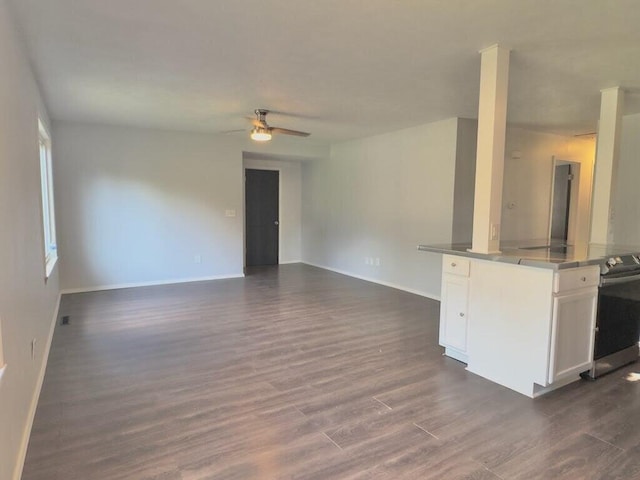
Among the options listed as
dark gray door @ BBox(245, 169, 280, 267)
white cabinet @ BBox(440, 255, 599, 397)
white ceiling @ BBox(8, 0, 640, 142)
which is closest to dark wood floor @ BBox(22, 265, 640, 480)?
white cabinet @ BBox(440, 255, 599, 397)

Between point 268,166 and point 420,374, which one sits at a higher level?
point 268,166

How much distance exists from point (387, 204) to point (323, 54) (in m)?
3.51

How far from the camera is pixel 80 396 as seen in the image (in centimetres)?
265

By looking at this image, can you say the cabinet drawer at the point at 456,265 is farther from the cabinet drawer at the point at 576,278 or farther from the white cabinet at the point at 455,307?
the cabinet drawer at the point at 576,278

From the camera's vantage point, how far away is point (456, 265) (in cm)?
324

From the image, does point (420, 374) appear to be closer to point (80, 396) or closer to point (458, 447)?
point (458, 447)

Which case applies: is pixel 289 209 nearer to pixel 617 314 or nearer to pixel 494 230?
pixel 494 230

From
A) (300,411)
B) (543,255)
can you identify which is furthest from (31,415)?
(543,255)

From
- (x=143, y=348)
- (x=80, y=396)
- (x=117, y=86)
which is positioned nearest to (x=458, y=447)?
(x=80, y=396)

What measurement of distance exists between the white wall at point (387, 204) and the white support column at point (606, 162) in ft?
5.17

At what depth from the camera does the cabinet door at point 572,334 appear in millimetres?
2633

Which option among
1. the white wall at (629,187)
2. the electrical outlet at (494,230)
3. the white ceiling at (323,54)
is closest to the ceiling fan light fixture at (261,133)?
the white ceiling at (323,54)

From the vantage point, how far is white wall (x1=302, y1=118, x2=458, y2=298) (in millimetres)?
5324

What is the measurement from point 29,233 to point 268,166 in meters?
5.50
